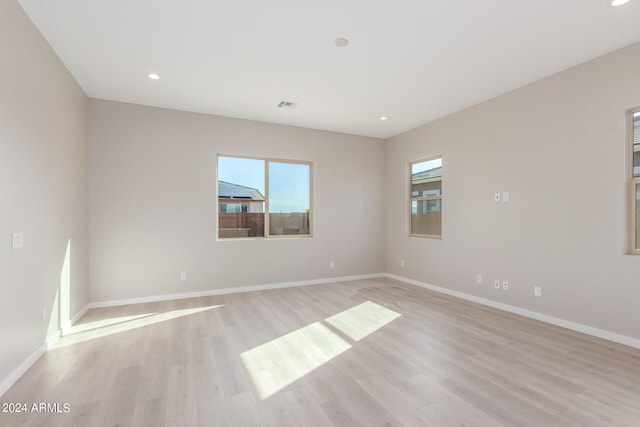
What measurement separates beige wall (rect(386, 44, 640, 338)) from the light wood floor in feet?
1.66

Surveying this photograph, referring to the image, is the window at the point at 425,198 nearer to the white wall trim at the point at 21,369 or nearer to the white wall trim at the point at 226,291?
the white wall trim at the point at 226,291

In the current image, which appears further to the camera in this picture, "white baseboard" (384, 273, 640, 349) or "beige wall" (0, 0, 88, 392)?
"white baseboard" (384, 273, 640, 349)

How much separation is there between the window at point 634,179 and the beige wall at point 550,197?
75mm

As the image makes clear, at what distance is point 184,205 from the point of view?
14.9 ft

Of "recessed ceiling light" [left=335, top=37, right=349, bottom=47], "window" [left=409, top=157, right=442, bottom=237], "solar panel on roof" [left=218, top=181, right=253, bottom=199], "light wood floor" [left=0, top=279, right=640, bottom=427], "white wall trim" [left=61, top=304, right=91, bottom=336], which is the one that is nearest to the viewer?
"light wood floor" [left=0, top=279, right=640, bottom=427]

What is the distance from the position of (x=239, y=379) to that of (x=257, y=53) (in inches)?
116

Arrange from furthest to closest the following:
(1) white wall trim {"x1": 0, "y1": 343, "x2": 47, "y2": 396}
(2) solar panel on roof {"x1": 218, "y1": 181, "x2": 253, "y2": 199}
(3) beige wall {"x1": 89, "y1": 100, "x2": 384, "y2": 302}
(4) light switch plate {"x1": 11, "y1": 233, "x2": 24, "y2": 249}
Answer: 1. (2) solar panel on roof {"x1": 218, "y1": 181, "x2": 253, "y2": 199}
2. (3) beige wall {"x1": 89, "y1": 100, "x2": 384, "y2": 302}
3. (4) light switch plate {"x1": 11, "y1": 233, "x2": 24, "y2": 249}
4. (1) white wall trim {"x1": 0, "y1": 343, "x2": 47, "y2": 396}

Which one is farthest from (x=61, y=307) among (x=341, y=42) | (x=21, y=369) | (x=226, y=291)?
(x=341, y=42)

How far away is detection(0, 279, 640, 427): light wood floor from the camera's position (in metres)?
1.82

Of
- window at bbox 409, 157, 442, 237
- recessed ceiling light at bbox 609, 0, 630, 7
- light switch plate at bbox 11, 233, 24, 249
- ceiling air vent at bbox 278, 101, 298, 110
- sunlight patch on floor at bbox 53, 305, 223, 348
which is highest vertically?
recessed ceiling light at bbox 609, 0, 630, 7

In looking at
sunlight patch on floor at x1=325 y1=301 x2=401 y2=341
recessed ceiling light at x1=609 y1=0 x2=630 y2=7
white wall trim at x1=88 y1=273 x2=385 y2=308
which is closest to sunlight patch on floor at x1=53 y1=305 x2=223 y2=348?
white wall trim at x1=88 y1=273 x2=385 y2=308

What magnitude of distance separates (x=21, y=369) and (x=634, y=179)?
18.4 ft

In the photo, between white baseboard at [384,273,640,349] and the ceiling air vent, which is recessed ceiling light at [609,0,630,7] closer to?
white baseboard at [384,273,640,349]

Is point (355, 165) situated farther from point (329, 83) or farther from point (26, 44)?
point (26, 44)
